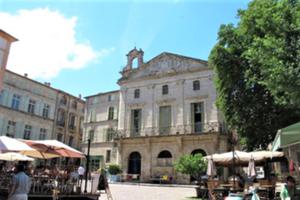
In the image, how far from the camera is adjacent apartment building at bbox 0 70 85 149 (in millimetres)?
30219

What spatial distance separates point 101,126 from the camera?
35.9 metres

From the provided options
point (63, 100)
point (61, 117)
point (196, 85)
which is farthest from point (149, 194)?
point (63, 100)

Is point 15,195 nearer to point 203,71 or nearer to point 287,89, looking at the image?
point 287,89

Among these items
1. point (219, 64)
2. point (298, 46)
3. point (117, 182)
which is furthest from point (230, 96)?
point (117, 182)

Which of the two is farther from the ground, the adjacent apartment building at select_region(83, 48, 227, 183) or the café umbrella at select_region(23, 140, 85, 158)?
the adjacent apartment building at select_region(83, 48, 227, 183)

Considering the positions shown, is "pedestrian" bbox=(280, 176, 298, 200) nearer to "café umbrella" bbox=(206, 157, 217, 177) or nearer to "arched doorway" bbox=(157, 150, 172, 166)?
"café umbrella" bbox=(206, 157, 217, 177)

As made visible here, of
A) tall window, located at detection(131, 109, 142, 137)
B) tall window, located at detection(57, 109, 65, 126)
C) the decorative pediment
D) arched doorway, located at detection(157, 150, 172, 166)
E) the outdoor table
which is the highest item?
the decorative pediment

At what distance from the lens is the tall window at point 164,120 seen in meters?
29.6

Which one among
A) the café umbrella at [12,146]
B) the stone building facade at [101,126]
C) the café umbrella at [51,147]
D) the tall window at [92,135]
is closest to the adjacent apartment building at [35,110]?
the stone building facade at [101,126]

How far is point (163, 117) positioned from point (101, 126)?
31.3 ft

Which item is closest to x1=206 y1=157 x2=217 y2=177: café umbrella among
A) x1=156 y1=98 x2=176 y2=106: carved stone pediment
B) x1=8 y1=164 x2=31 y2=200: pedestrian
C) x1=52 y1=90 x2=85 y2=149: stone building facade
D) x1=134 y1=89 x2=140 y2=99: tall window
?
x1=8 y1=164 x2=31 y2=200: pedestrian

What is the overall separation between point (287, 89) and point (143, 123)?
2388 cm

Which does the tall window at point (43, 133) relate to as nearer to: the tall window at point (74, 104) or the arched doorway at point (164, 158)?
the tall window at point (74, 104)

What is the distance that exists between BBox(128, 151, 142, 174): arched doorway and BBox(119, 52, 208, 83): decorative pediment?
347 inches
